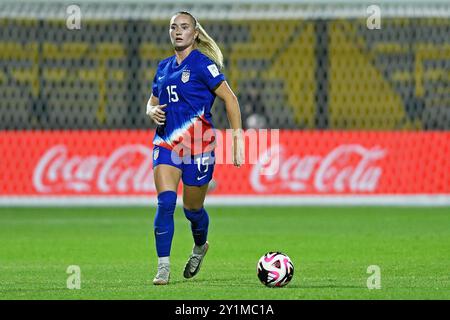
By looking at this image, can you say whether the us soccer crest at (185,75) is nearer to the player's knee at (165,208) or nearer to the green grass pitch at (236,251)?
the player's knee at (165,208)

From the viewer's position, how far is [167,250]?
28.8ft

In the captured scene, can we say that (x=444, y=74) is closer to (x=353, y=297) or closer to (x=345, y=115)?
(x=345, y=115)

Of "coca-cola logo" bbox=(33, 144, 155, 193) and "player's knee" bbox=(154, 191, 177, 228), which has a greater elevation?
"player's knee" bbox=(154, 191, 177, 228)

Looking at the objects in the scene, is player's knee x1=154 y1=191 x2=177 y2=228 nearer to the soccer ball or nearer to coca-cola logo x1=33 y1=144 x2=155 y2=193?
the soccer ball

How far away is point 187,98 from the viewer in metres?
9.00

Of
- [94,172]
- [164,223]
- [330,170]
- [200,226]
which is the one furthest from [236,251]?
[94,172]

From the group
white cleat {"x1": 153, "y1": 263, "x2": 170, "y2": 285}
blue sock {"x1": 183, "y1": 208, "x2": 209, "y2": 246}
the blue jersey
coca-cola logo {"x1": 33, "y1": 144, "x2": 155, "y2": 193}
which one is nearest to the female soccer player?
the blue jersey

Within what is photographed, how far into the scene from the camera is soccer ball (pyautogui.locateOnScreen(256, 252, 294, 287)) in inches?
334

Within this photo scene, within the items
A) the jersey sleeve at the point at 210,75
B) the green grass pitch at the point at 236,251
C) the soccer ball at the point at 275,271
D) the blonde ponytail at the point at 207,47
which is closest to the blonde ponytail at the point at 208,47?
the blonde ponytail at the point at 207,47

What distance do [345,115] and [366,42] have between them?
72.4 inches

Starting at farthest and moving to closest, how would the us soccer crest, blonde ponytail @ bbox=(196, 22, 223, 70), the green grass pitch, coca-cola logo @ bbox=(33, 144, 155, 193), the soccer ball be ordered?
coca-cola logo @ bbox=(33, 144, 155, 193) < blonde ponytail @ bbox=(196, 22, 223, 70) < the us soccer crest < the soccer ball < the green grass pitch

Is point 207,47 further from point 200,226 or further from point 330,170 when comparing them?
point 330,170

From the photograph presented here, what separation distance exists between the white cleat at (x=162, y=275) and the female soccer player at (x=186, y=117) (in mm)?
134

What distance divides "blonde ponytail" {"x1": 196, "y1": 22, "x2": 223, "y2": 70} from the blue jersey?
86 mm
